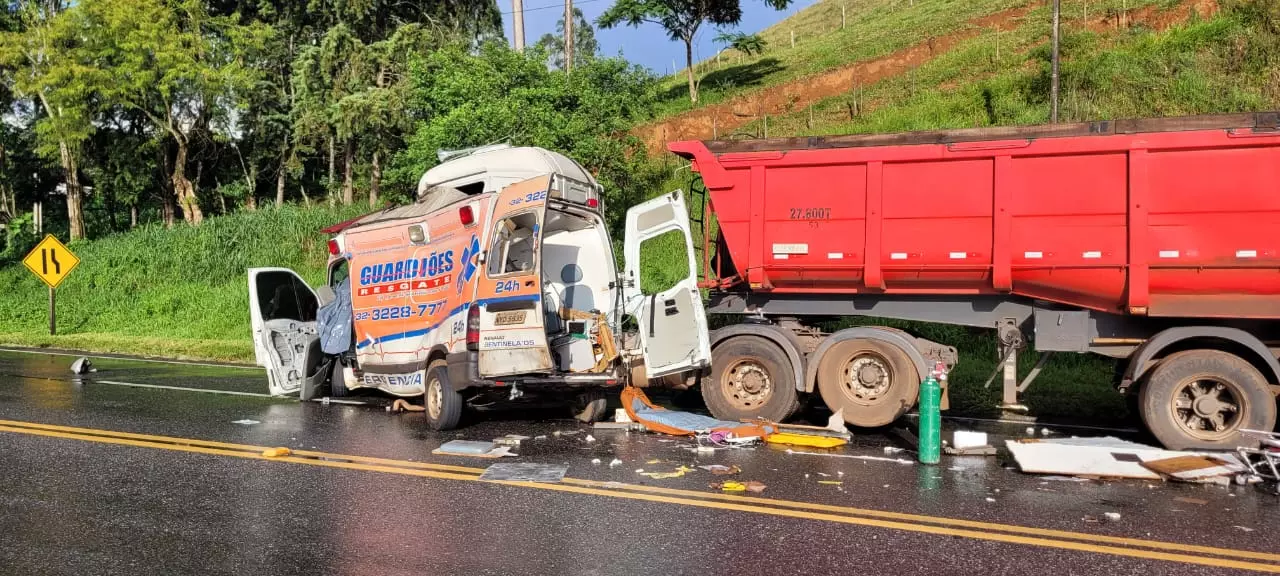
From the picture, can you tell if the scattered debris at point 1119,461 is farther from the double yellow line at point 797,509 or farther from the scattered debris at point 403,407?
the scattered debris at point 403,407

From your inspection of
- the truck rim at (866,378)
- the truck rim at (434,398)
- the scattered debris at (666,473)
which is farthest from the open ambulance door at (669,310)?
the truck rim at (434,398)

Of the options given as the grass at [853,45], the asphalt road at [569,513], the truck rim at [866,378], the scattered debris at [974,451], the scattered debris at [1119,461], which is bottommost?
the asphalt road at [569,513]

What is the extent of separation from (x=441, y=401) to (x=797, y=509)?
4404mm

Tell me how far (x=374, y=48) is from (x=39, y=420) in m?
20.9

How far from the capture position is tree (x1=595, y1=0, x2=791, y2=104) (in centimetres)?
4047

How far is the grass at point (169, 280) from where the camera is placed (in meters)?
21.6

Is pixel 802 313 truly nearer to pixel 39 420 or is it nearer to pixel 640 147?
pixel 39 420

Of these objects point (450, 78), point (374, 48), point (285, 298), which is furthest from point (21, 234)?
point (285, 298)

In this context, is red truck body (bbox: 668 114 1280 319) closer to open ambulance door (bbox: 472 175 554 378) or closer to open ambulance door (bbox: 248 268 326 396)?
open ambulance door (bbox: 472 175 554 378)

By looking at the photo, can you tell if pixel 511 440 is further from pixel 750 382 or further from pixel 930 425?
pixel 930 425

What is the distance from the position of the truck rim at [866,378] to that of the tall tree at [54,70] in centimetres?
2598

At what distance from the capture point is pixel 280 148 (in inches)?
1314

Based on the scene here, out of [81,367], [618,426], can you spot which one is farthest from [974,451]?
[81,367]

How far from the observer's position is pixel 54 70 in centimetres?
2641
